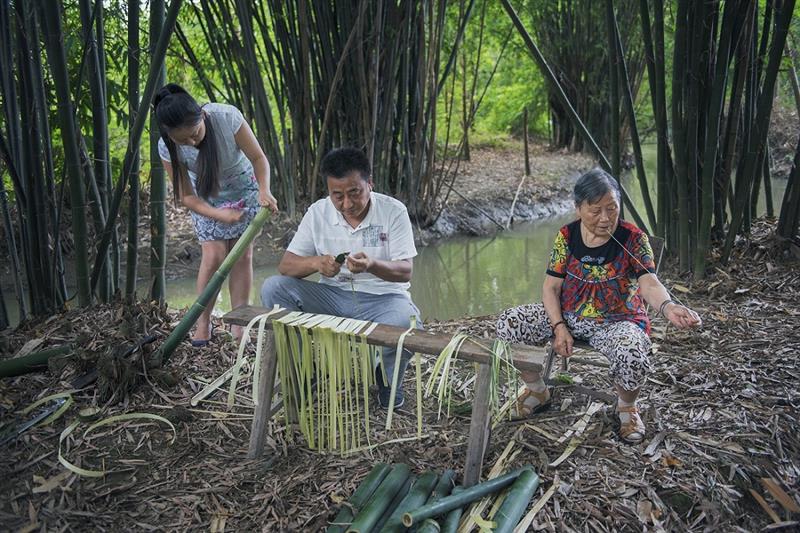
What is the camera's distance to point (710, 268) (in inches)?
144

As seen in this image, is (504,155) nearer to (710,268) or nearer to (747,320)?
(710,268)

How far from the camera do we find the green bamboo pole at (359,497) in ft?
5.61

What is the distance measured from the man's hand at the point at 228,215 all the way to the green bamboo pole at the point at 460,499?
56.2 inches

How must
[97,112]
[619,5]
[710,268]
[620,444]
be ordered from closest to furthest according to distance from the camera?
[620,444]
[97,112]
[710,268]
[619,5]

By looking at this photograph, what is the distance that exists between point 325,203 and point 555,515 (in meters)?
1.30

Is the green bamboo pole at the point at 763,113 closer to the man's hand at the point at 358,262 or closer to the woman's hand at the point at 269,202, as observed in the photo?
the man's hand at the point at 358,262

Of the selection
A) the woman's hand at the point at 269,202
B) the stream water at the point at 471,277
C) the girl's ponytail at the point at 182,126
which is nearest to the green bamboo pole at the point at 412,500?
the woman's hand at the point at 269,202

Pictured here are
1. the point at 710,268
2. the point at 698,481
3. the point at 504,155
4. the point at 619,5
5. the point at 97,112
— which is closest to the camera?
the point at 698,481

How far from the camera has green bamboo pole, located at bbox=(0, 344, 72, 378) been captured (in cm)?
243

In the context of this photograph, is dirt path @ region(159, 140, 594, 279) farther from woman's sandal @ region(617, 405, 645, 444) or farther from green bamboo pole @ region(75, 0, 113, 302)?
woman's sandal @ region(617, 405, 645, 444)

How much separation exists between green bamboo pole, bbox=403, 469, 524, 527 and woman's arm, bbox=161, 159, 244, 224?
1.44 meters

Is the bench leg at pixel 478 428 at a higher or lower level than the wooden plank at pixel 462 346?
lower

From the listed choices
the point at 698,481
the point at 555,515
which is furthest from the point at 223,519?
the point at 698,481

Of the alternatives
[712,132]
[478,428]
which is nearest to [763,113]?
[712,132]
